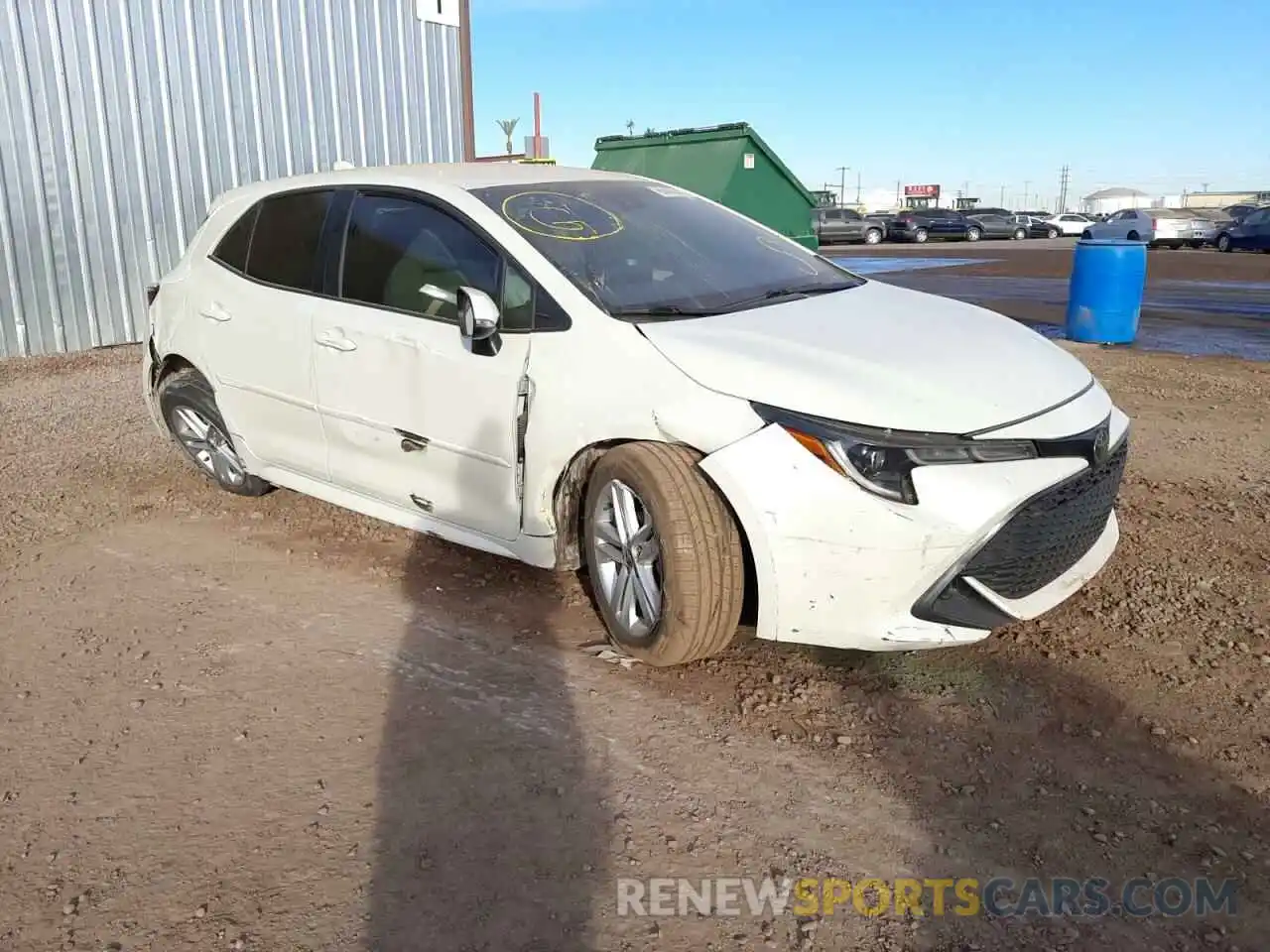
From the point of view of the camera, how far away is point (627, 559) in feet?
10.9

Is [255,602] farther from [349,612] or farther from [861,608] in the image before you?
[861,608]

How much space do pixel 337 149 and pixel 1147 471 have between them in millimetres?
9432

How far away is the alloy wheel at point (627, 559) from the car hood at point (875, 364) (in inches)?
18.6

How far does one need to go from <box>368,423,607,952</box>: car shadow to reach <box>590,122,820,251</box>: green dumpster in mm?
11493

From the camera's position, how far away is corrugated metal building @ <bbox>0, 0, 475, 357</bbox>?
9.55 m

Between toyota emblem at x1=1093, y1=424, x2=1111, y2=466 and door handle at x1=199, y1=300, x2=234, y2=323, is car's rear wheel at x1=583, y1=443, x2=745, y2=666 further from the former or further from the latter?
door handle at x1=199, y1=300, x2=234, y2=323

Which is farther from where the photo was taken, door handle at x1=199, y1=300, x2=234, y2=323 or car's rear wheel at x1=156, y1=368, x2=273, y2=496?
car's rear wheel at x1=156, y1=368, x2=273, y2=496

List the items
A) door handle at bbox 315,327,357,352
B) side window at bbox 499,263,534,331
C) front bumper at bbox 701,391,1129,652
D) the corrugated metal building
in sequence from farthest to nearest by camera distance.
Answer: the corrugated metal building < door handle at bbox 315,327,357,352 < side window at bbox 499,263,534,331 < front bumper at bbox 701,391,1129,652

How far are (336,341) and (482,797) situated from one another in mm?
2098

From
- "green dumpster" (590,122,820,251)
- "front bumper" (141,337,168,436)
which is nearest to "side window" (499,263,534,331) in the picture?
"front bumper" (141,337,168,436)

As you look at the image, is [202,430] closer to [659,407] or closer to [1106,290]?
[659,407]

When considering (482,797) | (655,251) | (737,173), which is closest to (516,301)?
(655,251)

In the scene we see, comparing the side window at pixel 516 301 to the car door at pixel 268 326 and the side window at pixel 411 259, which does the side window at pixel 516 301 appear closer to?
the side window at pixel 411 259

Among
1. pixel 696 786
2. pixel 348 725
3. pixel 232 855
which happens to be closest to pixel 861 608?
pixel 696 786
